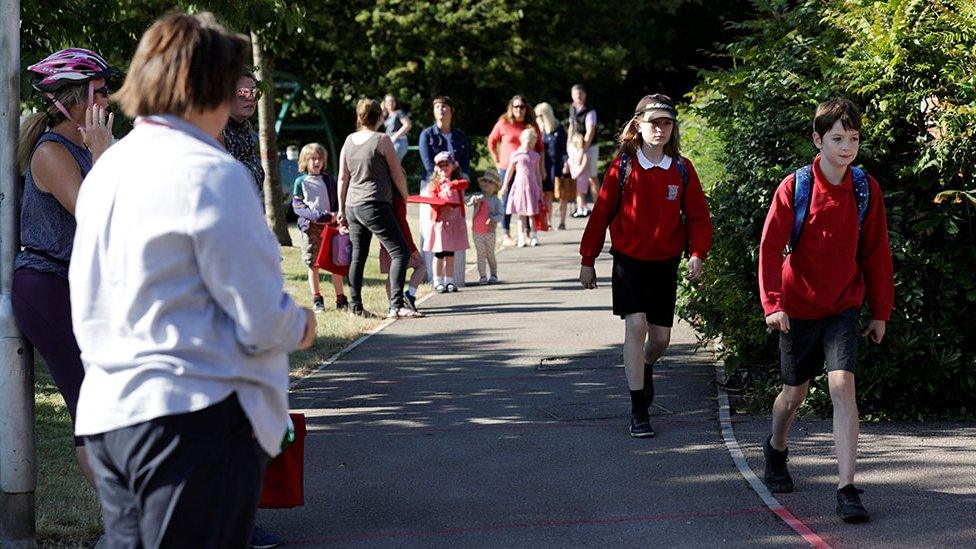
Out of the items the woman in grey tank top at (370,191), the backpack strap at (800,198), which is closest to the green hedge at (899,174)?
the backpack strap at (800,198)

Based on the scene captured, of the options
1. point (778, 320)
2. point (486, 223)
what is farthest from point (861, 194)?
point (486, 223)

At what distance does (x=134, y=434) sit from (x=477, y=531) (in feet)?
9.59

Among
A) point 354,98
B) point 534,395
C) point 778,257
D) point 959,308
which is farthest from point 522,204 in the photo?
point 354,98

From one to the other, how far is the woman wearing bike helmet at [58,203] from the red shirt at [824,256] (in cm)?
284

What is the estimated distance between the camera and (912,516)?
5.79 meters

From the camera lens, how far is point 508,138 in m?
17.8

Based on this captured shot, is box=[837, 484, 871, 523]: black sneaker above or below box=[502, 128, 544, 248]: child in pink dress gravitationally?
below

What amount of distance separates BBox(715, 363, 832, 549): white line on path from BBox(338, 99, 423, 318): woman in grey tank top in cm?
407

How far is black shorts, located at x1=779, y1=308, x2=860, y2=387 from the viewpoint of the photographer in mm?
5875

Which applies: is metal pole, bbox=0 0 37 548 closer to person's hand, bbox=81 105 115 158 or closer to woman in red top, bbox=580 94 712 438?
person's hand, bbox=81 105 115 158

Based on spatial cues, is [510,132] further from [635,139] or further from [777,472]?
[777,472]

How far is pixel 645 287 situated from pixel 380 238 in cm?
485

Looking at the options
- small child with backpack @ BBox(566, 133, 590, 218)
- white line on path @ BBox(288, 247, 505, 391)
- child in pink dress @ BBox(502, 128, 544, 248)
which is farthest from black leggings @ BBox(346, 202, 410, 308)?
small child with backpack @ BBox(566, 133, 590, 218)

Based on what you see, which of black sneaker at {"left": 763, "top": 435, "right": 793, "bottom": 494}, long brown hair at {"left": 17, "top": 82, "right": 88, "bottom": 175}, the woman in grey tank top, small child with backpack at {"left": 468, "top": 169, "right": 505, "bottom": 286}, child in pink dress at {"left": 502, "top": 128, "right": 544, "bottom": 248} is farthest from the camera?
child in pink dress at {"left": 502, "top": 128, "right": 544, "bottom": 248}
